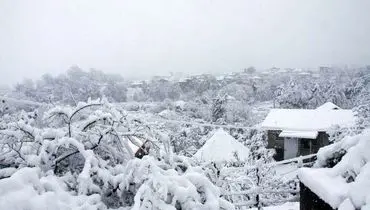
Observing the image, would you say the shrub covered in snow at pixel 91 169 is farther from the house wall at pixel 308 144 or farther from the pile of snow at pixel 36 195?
the house wall at pixel 308 144

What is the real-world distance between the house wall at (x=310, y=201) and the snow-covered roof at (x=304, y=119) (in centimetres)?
2651

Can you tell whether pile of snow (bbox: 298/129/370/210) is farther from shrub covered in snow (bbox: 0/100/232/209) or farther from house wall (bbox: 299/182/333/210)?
shrub covered in snow (bbox: 0/100/232/209)

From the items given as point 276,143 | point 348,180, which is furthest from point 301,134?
point 348,180

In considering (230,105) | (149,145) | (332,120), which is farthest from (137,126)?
(230,105)

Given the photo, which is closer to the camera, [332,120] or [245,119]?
[332,120]

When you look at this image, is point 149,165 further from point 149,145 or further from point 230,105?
point 230,105

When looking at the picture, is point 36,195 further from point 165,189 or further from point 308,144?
point 308,144

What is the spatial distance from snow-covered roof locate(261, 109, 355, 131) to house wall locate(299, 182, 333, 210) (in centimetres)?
2651

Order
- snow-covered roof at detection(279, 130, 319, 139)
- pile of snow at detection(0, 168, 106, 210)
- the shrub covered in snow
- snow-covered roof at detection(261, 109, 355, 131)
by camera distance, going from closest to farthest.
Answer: pile of snow at detection(0, 168, 106, 210) < the shrub covered in snow < snow-covered roof at detection(279, 130, 319, 139) < snow-covered roof at detection(261, 109, 355, 131)

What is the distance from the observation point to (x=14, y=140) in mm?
2369

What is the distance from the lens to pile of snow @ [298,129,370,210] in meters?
2.06

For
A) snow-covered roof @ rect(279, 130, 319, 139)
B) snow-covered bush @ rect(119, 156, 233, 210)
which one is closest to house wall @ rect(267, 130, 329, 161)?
snow-covered roof @ rect(279, 130, 319, 139)

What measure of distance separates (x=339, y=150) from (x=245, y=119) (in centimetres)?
4276

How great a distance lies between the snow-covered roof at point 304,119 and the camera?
2919 cm
